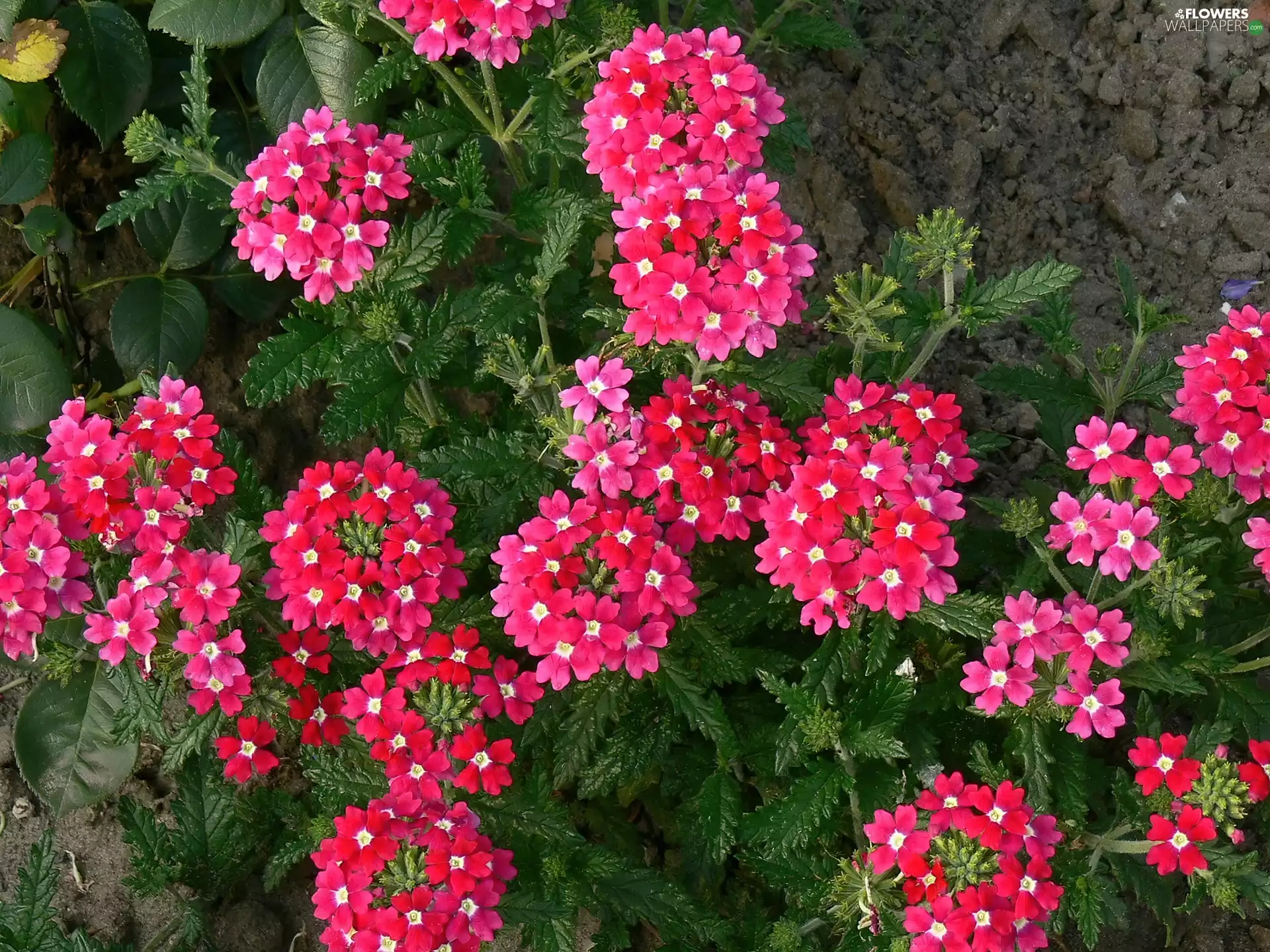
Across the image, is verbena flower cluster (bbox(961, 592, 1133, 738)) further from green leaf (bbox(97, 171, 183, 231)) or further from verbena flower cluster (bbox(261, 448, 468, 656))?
green leaf (bbox(97, 171, 183, 231))

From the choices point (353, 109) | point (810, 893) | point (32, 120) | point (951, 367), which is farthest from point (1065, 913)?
point (32, 120)

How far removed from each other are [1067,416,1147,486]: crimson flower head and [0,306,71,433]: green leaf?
2.97m

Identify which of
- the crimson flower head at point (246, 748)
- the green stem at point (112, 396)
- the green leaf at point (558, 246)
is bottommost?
the green stem at point (112, 396)

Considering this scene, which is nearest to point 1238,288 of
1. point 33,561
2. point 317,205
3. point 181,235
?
point 317,205

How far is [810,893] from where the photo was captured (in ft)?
8.73

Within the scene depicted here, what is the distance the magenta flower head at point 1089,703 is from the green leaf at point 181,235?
301cm

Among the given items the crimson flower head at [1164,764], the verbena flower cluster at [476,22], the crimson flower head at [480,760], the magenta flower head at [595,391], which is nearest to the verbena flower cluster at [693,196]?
the magenta flower head at [595,391]

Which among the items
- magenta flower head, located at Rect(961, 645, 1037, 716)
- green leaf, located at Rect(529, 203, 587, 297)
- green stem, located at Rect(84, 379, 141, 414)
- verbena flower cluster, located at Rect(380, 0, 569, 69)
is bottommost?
green stem, located at Rect(84, 379, 141, 414)

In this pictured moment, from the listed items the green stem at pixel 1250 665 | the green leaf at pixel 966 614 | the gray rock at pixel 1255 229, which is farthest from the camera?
the gray rock at pixel 1255 229

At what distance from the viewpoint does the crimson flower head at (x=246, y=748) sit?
2762 mm

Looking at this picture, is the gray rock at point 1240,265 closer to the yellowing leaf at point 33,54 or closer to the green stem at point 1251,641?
the green stem at point 1251,641

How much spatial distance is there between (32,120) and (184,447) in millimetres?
1960

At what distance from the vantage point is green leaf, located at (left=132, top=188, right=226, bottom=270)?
149 inches

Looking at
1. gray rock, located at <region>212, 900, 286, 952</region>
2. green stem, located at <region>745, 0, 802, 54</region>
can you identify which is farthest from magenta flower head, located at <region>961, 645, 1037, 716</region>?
gray rock, located at <region>212, 900, 286, 952</region>
